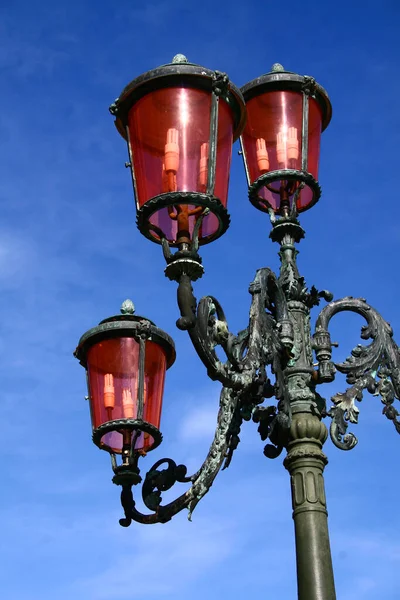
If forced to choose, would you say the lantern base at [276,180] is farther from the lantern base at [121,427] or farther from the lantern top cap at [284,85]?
the lantern base at [121,427]

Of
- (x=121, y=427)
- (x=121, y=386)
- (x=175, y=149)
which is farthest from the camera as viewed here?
(x=121, y=386)

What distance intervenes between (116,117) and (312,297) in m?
1.71

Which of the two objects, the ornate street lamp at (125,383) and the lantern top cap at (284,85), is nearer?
the lantern top cap at (284,85)

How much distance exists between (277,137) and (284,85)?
338 mm

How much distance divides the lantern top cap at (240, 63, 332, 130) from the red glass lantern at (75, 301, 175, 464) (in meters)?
1.74

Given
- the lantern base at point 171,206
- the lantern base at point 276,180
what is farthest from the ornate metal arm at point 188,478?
the lantern base at point 276,180

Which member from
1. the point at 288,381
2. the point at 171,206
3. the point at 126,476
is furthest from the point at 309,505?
the point at 171,206

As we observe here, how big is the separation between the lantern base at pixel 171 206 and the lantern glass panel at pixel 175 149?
50 mm

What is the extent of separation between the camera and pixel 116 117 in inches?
209

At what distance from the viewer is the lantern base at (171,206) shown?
483 cm

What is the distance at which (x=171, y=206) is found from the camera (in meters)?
5.09

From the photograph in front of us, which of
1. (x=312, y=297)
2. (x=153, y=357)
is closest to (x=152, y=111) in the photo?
(x=312, y=297)

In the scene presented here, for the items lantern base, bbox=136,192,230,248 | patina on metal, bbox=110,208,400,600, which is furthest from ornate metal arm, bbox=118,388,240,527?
lantern base, bbox=136,192,230,248

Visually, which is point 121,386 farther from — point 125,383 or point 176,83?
point 176,83
